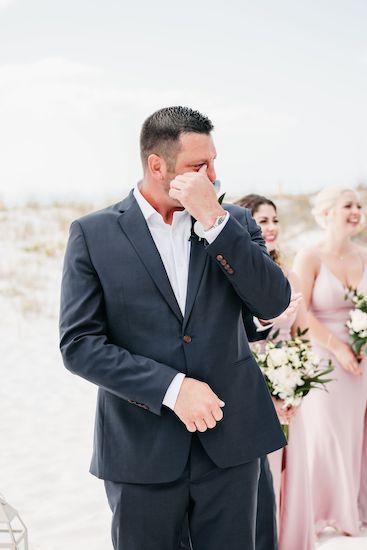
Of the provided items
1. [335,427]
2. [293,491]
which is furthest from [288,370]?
[335,427]

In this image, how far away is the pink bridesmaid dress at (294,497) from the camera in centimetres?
377

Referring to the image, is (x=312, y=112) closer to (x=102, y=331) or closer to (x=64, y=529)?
(x=64, y=529)

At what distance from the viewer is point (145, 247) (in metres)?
2.15

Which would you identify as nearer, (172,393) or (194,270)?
(172,393)

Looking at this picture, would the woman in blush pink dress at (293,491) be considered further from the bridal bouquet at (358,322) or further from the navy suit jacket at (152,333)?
the navy suit jacket at (152,333)

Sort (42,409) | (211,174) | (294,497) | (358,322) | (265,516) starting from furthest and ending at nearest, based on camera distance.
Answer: (42,409)
(358,322)
(294,497)
(265,516)
(211,174)

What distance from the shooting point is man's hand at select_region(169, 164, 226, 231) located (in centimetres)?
198

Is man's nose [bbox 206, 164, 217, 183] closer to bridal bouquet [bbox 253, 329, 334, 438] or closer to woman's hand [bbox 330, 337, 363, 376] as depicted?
bridal bouquet [bbox 253, 329, 334, 438]

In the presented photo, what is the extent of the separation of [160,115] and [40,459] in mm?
4802

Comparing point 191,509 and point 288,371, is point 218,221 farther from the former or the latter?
point 288,371

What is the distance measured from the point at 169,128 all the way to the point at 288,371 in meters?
1.65

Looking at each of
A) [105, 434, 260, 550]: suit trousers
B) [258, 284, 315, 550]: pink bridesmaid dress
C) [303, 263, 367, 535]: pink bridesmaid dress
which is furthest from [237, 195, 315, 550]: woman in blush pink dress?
[105, 434, 260, 550]: suit trousers

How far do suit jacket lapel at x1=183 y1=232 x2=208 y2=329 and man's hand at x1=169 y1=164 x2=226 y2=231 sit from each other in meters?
0.17

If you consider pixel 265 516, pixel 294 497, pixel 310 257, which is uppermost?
pixel 310 257
